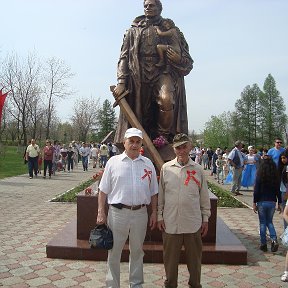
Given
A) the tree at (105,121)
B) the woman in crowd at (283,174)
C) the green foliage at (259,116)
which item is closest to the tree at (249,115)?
the green foliage at (259,116)

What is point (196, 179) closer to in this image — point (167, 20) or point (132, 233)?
→ point (132, 233)

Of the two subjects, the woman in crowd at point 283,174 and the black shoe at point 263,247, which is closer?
the black shoe at point 263,247

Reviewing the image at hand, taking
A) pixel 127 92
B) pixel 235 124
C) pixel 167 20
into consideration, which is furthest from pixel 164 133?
pixel 235 124

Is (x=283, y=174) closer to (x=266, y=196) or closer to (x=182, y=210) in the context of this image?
(x=266, y=196)

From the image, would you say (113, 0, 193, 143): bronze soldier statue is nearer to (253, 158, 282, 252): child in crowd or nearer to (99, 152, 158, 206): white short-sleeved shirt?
(253, 158, 282, 252): child in crowd

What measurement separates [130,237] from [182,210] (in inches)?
22.1

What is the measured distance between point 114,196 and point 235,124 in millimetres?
62599

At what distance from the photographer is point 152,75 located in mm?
6512

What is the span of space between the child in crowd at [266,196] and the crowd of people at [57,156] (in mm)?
9790

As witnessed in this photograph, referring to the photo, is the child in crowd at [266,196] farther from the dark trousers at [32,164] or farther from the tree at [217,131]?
the tree at [217,131]

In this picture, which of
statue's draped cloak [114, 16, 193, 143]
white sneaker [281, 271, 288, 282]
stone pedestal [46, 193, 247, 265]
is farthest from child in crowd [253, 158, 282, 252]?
statue's draped cloak [114, 16, 193, 143]

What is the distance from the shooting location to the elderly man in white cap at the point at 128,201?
12.4 feet

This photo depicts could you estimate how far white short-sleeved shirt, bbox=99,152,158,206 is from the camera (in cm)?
375

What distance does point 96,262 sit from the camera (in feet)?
16.8
